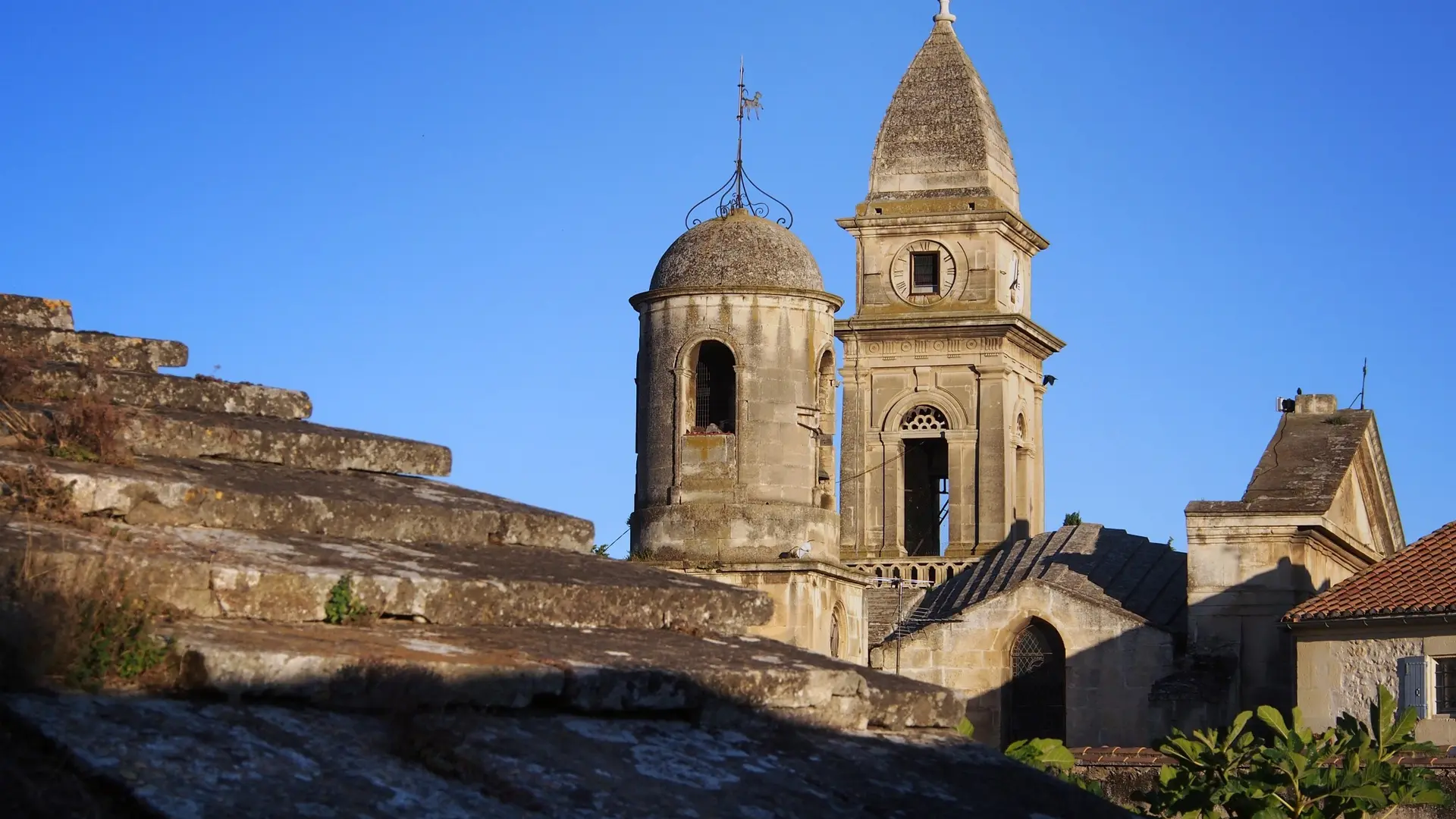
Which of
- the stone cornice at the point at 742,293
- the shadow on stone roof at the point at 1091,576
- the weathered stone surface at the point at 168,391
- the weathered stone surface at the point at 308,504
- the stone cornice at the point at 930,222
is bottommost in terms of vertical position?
the weathered stone surface at the point at 308,504

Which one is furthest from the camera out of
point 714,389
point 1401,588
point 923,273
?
point 923,273

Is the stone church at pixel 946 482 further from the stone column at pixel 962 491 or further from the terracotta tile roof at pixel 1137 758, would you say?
the terracotta tile roof at pixel 1137 758

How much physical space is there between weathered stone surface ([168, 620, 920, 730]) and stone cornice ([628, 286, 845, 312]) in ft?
43.7

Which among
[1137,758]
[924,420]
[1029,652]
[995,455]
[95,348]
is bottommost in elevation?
[1137,758]

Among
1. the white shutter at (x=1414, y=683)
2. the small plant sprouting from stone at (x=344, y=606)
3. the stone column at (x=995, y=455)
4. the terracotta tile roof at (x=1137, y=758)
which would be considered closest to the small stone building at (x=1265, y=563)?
the white shutter at (x=1414, y=683)

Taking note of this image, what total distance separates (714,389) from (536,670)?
15549mm

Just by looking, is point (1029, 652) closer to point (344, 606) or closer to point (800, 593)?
point (800, 593)

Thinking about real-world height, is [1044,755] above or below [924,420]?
below

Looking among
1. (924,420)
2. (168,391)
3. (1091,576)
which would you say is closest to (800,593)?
(168,391)

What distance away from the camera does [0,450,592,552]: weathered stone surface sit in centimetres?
676

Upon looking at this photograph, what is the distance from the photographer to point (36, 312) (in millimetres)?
8758

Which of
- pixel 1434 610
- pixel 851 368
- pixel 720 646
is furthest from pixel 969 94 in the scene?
pixel 720 646

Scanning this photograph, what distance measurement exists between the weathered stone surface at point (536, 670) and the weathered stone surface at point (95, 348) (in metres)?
2.52

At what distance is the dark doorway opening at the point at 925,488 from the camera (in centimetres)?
5062
